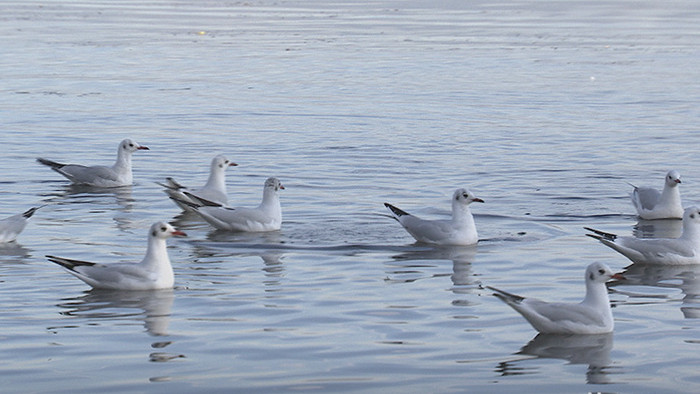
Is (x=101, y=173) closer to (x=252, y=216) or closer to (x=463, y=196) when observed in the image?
(x=252, y=216)

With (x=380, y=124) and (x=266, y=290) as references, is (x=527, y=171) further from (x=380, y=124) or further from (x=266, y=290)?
(x=266, y=290)

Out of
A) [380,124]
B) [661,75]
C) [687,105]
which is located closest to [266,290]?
[380,124]

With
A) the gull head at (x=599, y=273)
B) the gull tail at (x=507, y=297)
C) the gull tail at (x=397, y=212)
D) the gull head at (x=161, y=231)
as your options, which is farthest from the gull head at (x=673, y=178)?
the gull head at (x=161, y=231)

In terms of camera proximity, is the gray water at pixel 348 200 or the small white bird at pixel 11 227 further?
the small white bird at pixel 11 227

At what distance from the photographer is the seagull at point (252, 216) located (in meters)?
17.0

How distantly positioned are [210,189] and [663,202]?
6.14 metres

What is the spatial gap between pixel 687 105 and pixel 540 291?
1722 cm

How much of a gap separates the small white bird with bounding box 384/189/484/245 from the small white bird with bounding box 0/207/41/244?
4.52 meters

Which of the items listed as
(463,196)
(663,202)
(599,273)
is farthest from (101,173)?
(599,273)

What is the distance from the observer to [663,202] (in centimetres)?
1811

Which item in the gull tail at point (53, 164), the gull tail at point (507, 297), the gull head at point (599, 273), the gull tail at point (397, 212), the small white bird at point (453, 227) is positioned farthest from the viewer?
the gull tail at point (53, 164)

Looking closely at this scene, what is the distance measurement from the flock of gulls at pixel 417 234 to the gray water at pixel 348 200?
0.59ft

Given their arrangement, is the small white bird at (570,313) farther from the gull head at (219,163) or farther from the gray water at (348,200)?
the gull head at (219,163)

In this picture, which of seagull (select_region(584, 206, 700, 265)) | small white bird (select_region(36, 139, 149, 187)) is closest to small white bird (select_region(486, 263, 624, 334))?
seagull (select_region(584, 206, 700, 265))
